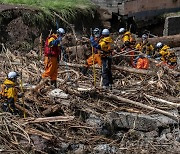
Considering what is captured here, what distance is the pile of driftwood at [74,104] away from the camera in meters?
8.48

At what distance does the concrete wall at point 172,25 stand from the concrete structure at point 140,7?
60.8 inches

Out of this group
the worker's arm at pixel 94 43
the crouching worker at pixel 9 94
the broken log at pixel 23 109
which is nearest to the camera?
the crouching worker at pixel 9 94

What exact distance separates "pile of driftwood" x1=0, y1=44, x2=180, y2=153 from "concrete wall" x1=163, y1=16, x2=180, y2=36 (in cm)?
648

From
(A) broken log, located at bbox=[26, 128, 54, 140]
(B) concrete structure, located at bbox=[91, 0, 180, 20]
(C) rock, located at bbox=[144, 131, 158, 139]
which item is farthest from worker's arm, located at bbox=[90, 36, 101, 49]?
(B) concrete structure, located at bbox=[91, 0, 180, 20]

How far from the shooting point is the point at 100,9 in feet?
63.3

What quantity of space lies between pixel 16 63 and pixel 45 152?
4978 millimetres

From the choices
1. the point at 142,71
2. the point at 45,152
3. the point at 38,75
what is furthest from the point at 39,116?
the point at 142,71

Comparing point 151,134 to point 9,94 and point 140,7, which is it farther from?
point 140,7

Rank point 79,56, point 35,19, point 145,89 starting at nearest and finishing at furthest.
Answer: point 145,89
point 79,56
point 35,19

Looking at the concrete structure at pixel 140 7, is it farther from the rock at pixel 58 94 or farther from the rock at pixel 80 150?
the rock at pixel 80 150

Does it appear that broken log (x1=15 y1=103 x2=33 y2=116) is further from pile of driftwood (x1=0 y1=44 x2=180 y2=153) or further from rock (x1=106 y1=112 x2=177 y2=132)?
Result: rock (x1=106 y1=112 x2=177 y2=132)

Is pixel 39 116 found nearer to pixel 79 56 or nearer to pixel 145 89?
pixel 145 89

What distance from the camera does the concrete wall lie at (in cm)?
1855

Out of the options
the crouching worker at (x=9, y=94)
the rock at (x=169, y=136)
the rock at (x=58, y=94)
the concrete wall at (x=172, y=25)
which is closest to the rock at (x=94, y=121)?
the rock at (x=58, y=94)
